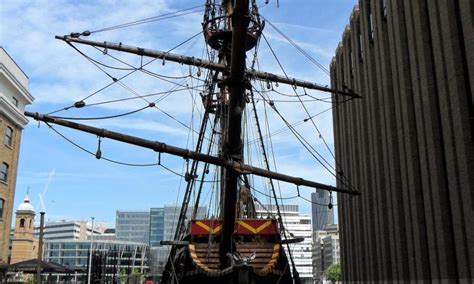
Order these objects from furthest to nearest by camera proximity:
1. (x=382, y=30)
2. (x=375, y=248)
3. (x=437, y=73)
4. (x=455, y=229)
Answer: (x=375, y=248)
(x=382, y=30)
(x=437, y=73)
(x=455, y=229)

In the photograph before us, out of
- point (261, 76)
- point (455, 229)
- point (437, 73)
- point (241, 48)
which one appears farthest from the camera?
point (261, 76)

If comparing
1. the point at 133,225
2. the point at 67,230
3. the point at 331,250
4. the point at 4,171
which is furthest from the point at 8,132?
the point at 67,230

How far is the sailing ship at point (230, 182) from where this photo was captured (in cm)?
1332

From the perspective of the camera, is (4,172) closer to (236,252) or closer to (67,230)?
Answer: (236,252)

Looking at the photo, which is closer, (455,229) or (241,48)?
(241,48)

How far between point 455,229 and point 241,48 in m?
10.6

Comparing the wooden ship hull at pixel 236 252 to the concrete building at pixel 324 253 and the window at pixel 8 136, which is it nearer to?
the window at pixel 8 136

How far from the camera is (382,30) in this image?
2570 cm

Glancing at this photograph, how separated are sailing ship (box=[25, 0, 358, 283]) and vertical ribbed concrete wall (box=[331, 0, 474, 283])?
3.74 m

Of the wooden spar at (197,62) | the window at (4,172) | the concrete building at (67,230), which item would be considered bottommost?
the window at (4,172)

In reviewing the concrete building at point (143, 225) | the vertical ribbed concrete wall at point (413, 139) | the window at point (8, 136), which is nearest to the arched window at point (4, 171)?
the window at point (8, 136)

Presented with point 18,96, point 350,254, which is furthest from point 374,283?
point 18,96

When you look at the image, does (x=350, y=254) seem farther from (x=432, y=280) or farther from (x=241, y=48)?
(x=241, y=48)

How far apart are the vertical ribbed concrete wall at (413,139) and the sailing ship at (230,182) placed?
3.74 metres
